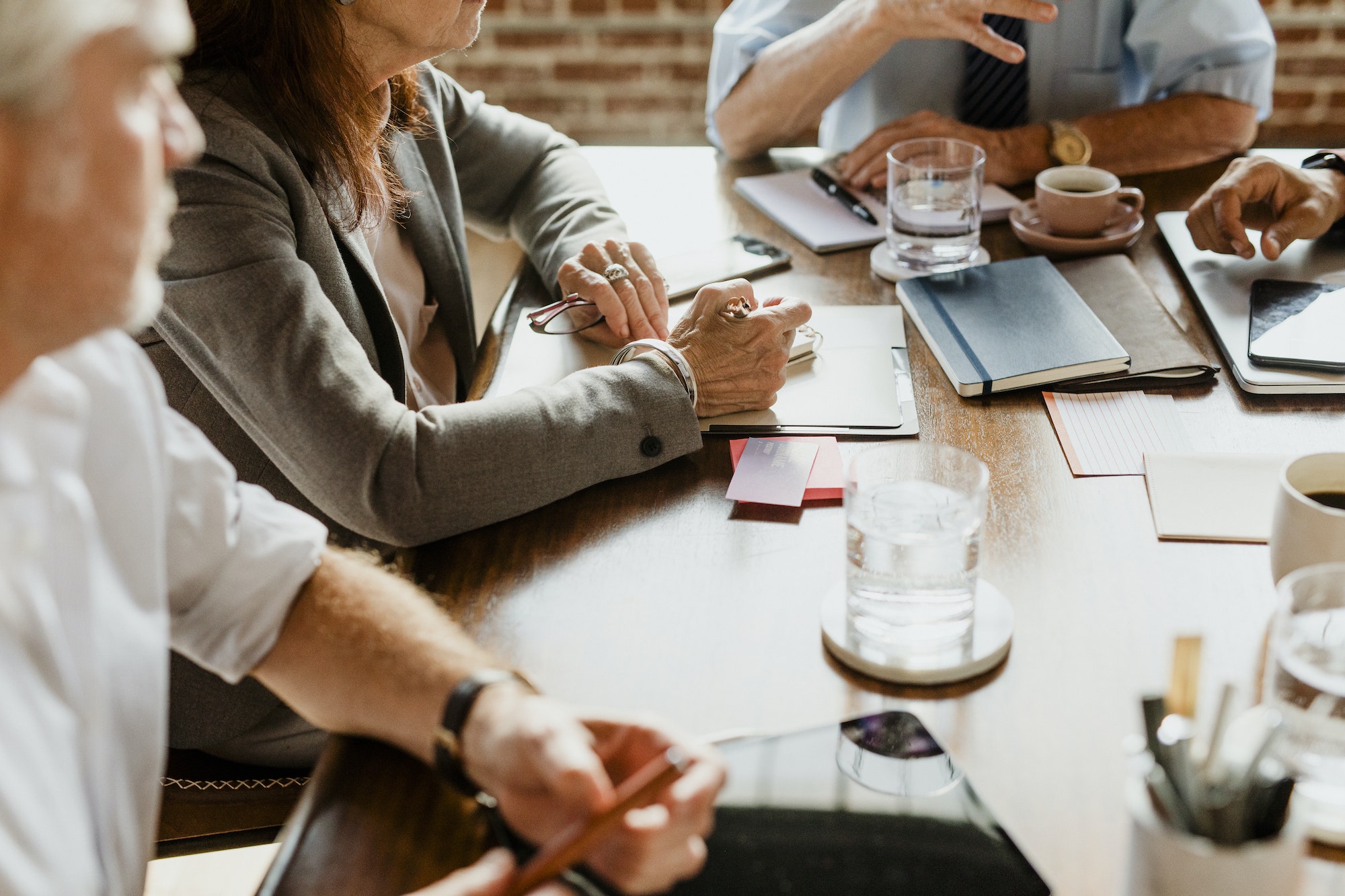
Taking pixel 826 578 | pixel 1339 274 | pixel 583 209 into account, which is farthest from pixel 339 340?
pixel 1339 274

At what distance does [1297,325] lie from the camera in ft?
3.84

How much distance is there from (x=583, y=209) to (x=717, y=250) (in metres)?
0.19

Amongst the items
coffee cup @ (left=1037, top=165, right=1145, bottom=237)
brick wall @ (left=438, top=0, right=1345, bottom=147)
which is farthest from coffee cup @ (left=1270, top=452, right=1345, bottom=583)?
brick wall @ (left=438, top=0, right=1345, bottom=147)

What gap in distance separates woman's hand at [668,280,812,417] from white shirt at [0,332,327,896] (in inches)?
16.2

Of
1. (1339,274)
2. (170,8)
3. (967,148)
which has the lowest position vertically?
(1339,274)

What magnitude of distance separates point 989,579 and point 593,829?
0.40 m

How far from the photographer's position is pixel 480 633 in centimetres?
83

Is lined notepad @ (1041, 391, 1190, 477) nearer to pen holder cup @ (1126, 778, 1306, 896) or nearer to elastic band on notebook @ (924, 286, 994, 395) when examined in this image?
elastic band on notebook @ (924, 286, 994, 395)

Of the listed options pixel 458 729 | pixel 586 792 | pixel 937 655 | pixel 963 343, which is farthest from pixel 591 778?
pixel 963 343

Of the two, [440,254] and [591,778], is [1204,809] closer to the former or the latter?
[591,778]

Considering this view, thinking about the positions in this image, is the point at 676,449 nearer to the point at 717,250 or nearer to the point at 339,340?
the point at 339,340

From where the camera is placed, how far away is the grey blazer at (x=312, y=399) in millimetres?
974

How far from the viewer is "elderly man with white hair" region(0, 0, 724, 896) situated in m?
0.61

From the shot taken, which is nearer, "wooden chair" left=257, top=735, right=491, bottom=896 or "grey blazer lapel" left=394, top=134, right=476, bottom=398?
"wooden chair" left=257, top=735, right=491, bottom=896
